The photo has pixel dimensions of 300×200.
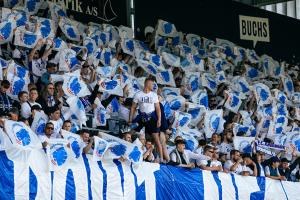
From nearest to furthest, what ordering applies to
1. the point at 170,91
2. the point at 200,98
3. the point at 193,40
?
the point at 170,91 → the point at 200,98 → the point at 193,40

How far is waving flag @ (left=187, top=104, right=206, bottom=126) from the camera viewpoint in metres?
18.5

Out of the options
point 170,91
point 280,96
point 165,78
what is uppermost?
point 165,78

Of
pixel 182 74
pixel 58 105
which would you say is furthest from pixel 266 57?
pixel 58 105

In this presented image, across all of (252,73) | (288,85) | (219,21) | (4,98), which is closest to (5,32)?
(4,98)

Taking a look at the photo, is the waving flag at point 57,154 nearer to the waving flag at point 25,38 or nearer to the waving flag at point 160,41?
the waving flag at point 25,38

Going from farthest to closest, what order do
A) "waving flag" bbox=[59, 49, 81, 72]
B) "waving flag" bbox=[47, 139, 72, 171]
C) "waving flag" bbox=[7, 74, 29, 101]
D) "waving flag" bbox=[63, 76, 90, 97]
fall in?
"waving flag" bbox=[59, 49, 81, 72] → "waving flag" bbox=[63, 76, 90, 97] → "waving flag" bbox=[7, 74, 29, 101] → "waving flag" bbox=[47, 139, 72, 171]

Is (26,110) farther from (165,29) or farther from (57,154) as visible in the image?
(165,29)

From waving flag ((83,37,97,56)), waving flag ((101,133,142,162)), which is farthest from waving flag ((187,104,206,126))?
waving flag ((101,133,142,162))

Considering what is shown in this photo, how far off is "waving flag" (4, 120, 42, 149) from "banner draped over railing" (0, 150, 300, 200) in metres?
0.17

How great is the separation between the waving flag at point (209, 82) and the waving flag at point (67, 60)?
4649 mm

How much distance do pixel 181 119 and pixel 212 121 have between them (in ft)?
3.53

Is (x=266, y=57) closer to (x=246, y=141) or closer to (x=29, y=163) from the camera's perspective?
(x=246, y=141)

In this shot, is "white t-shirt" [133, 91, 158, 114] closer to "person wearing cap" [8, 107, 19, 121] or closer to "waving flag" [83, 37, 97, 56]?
"person wearing cap" [8, 107, 19, 121]

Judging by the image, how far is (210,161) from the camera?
1634cm
